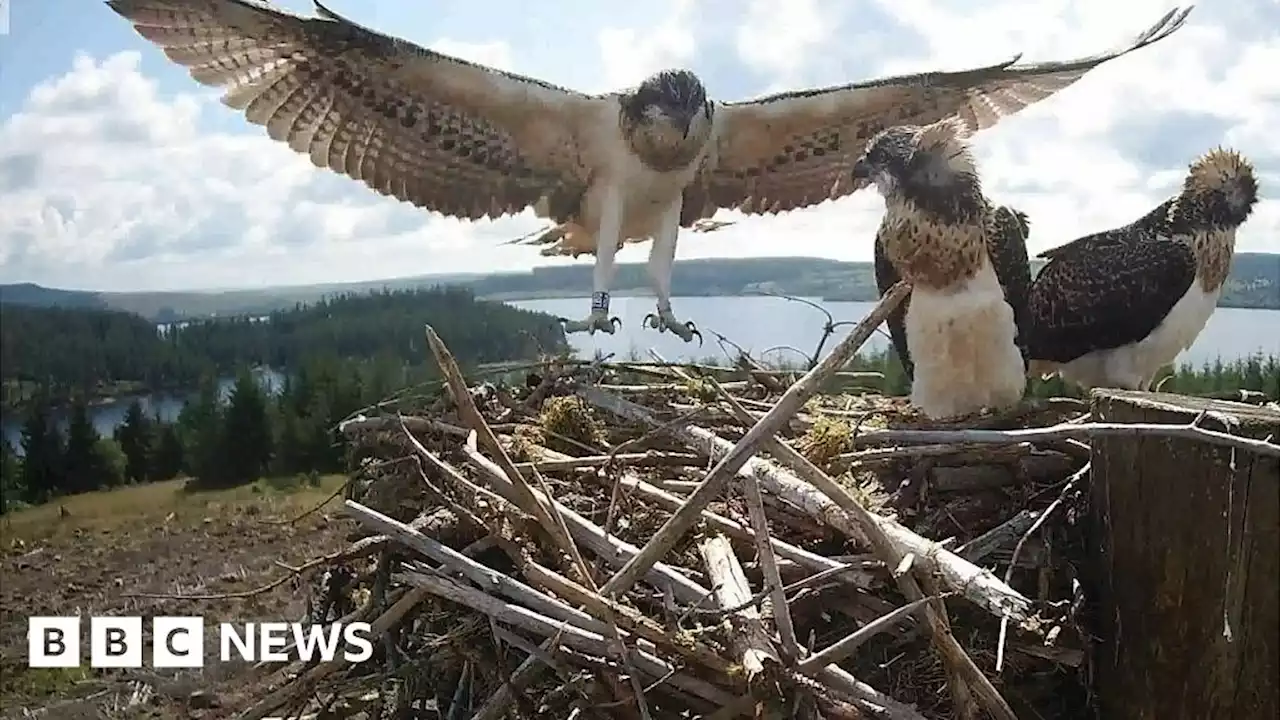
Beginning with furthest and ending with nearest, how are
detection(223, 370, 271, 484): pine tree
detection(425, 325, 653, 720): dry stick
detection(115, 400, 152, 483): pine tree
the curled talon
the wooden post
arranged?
detection(115, 400, 152, 483): pine tree, detection(223, 370, 271, 484): pine tree, the curled talon, detection(425, 325, 653, 720): dry stick, the wooden post

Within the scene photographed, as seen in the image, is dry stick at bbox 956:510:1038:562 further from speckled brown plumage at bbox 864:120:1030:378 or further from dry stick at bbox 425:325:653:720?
speckled brown plumage at bbox 864:120:1030:378

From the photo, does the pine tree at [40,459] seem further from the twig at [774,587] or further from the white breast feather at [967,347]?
the twig at [774,587]

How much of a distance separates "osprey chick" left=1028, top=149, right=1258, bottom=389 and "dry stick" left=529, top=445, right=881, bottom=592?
1.42 metres

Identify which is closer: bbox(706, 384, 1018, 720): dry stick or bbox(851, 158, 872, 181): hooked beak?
bbox(706, 384, 1018, 720): dry stick

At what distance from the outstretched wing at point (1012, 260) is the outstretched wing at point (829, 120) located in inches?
56.0

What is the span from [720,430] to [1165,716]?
4.29ft

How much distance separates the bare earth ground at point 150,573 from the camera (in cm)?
397

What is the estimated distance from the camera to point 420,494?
2.89 metres

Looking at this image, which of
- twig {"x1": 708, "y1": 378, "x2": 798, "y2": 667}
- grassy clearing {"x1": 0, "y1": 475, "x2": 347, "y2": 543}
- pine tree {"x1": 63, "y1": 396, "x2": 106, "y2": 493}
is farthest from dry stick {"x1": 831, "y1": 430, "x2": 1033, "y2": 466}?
pine tree {"x1": 63, "y1": 396, "x2": 106, "y2": 493}

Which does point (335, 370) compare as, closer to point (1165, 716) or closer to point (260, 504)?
point (260, 504)

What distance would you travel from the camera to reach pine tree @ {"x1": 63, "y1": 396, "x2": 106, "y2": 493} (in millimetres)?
11586

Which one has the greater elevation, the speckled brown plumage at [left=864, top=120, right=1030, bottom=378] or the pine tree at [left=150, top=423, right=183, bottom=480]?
the speckled brown plumage at [left=864, top=120, right=1030, bottom=378]

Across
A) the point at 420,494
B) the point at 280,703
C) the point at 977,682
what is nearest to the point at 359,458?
the point at 420,494

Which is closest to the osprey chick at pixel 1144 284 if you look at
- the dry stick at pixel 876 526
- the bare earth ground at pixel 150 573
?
the dry stick at pixel 876 526
